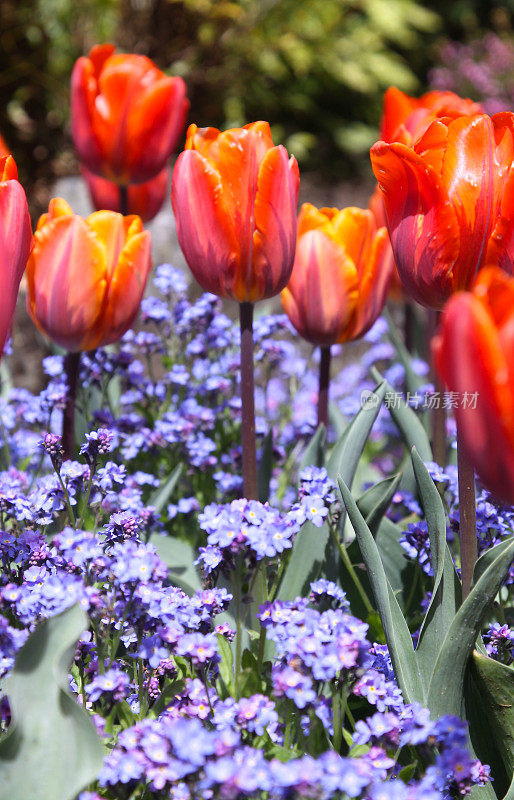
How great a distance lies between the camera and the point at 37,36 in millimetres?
5285

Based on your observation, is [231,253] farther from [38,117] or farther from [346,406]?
[38,117]

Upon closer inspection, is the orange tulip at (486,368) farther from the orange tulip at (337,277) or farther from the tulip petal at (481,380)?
the orange tulip at (337,277)

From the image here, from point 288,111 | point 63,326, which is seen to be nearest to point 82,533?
point 63,326

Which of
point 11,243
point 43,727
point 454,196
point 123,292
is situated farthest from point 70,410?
point 454,196

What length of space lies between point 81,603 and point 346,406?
1.35 metres

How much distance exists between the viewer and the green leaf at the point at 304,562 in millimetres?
1455

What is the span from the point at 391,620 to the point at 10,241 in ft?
2.50

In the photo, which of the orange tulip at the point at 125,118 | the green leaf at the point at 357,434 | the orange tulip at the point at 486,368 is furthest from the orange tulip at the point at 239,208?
the orange tulip at the point at 125,118

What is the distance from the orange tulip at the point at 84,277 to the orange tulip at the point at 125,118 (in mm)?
655

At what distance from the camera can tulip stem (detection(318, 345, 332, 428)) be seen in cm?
172

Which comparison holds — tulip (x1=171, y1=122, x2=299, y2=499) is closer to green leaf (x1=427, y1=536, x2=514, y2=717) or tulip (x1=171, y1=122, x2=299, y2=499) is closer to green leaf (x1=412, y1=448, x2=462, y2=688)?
green leaf (x1=412, y1=448, x2=462, y2=688)

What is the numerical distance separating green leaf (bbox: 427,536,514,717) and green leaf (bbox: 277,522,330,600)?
358mm

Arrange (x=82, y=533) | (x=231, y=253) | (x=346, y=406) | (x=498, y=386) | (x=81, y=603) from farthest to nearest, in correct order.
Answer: (x=346, y=406) → (x=231, y=253) → (x=82, y=533) → (x=81, y=603) → (x=498, y=386)

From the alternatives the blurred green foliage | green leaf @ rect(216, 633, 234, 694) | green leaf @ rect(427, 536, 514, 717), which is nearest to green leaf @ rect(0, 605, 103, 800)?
green leaf @ rect(216, 633, 234, 694)
